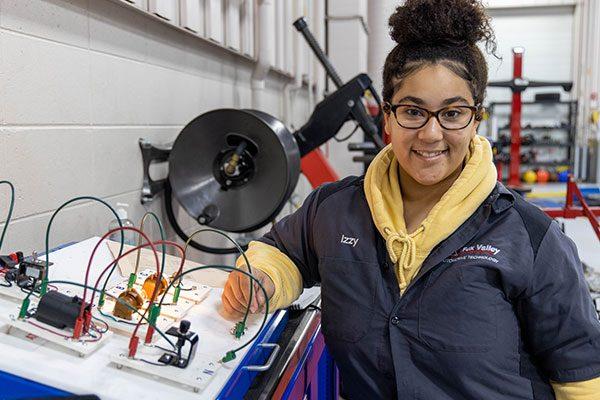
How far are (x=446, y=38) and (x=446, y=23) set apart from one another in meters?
0.03

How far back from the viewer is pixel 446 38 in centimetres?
111

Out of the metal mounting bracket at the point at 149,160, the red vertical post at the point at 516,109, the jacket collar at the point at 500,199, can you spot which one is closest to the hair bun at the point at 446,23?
the jacket collar at the point at 500,199

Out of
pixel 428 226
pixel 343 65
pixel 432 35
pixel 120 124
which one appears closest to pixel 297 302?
pixel 428 226

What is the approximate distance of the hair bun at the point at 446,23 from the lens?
1.10m

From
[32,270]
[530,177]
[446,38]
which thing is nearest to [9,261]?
[32,270]

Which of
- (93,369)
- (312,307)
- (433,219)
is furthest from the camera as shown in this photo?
(312,307)

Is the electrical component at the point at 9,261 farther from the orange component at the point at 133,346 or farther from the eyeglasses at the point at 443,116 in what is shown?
the eyeglasses at the point at 443,116

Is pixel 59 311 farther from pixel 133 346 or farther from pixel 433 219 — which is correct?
pixel 433 219

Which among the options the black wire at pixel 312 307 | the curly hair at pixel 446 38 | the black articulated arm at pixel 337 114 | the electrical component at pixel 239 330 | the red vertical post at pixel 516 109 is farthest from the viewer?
the red vertical post at pixel 516 109

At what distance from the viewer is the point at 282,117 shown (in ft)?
12.3

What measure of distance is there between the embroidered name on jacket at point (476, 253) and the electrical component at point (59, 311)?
68 centimetres

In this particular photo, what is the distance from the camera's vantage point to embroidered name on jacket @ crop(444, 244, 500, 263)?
104cm

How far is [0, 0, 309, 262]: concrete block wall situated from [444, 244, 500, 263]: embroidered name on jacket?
3.32 feet

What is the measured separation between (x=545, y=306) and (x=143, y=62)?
1466 millimetres
